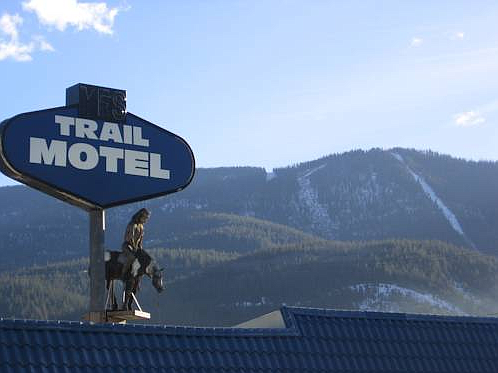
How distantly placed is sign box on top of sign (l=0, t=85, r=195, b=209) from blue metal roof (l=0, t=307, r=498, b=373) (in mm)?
3969

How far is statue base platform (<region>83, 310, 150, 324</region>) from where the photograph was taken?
70.0ft

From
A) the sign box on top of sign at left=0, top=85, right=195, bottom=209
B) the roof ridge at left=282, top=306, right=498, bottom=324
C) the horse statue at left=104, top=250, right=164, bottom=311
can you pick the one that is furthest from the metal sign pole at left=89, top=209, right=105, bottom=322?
the roof ridge at left=282, top=306, right=498, bottom=324

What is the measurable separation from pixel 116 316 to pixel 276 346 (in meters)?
3.43

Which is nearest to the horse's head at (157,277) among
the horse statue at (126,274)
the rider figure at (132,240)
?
the horse statue at (126,274)

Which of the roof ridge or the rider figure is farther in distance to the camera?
the rider figure

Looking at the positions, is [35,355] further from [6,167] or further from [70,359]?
[6,167]

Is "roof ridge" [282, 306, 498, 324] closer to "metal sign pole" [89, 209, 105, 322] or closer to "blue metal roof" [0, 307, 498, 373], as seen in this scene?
"blue metal roof" [0, 307, 498, 373]

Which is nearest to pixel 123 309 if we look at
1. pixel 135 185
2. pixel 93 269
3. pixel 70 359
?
pixel 93 269

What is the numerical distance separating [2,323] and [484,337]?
9.94 metres

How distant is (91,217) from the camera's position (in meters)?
22.4

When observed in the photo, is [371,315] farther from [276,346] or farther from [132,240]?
[132,240]

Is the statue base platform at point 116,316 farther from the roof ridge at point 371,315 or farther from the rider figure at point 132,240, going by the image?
the roof ridge at point 371,315

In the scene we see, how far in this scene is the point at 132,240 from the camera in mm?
22031

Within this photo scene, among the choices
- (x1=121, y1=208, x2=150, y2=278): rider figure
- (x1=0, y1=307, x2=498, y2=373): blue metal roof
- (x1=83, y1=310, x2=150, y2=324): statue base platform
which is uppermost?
(x1=121, y1=208, x2=150, y2=278): rider figure
